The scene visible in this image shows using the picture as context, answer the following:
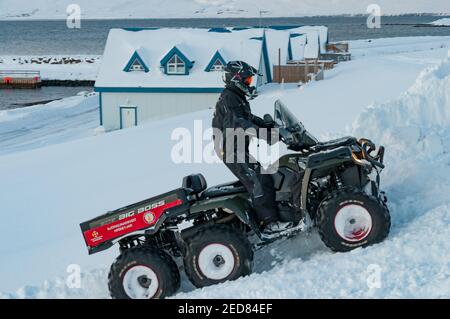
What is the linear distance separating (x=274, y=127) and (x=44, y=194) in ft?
28.3

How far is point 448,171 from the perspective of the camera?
31.4 ft

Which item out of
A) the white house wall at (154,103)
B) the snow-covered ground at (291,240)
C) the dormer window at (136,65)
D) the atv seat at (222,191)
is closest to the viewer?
the snow-covered ground at (291,240)

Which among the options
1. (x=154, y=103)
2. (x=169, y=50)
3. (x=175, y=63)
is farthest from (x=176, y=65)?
(x=154, y=103)

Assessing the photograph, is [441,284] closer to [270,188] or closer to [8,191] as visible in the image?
[270,188]

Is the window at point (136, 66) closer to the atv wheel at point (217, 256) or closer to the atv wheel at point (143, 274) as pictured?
the atv wheel at point (143, 274)

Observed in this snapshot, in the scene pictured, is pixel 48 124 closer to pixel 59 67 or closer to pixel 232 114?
pixel 232 114

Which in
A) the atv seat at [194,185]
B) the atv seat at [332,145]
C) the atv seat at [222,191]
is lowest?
the atv seat at [222,191]

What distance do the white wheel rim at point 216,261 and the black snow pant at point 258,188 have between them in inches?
22.5

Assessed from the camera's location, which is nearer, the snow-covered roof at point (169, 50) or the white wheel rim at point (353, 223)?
the white wheel rim at point (353, 223)

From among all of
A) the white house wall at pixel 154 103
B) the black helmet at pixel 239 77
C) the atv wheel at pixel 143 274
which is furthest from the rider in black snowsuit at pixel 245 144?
the white house wall at pixel 154 103

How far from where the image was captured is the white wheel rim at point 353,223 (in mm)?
7566

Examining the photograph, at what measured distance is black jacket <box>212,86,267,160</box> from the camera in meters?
7.71

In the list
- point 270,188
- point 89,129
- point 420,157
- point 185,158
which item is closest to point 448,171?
point 420,157

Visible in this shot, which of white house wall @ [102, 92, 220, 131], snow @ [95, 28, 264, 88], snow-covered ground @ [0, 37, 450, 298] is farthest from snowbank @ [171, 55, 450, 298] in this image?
snow @ [95, 28, 264, 88]
